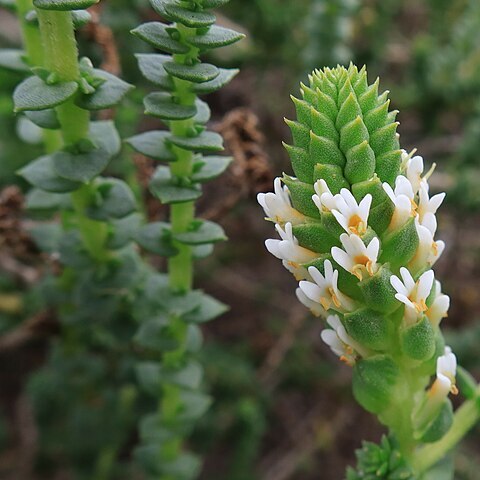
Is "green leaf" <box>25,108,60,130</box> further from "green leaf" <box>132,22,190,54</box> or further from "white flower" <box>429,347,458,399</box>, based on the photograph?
"white flower" <box>429,347,458,399</box>

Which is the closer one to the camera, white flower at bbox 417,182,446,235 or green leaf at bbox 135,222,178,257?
white flower at bbox 417,182,446,235

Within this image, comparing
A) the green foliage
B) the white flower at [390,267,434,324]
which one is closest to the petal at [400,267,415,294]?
the white flower at [390,267,434,324]

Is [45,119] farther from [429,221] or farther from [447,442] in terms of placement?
[447,442]

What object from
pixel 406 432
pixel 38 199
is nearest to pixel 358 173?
pixel 406 432

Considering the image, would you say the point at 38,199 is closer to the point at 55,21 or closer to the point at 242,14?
the point at 55,21

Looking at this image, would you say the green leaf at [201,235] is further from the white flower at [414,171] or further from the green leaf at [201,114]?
the white flower at [414,171]

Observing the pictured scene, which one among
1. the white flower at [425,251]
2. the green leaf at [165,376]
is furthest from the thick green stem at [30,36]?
the white flower at [425,251]
